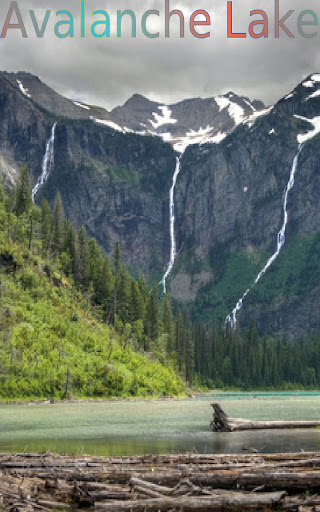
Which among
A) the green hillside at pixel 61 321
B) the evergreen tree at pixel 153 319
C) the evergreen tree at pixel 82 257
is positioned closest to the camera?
the green hillside at pixel 61 321

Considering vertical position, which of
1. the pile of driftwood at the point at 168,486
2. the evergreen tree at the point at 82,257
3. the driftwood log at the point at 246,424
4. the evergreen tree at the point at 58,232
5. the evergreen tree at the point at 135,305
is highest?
the evergreen tree at the point at 58,232

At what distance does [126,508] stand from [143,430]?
37445mm

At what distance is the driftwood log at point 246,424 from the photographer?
5469 centimetres

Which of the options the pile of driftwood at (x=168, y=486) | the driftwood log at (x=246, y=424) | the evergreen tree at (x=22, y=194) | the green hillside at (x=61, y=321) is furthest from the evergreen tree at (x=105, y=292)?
the pile of driftwood at (x=168, y=486)

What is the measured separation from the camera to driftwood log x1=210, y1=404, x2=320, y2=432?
54688mm

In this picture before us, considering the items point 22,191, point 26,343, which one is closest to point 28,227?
point 22,191

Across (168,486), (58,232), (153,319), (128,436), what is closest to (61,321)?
(58,232)

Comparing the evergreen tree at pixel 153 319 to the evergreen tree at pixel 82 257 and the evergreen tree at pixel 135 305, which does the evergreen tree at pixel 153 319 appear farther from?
the evergreen tree at pixel 82 257

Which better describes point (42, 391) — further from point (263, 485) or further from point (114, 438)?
point (263, 485)

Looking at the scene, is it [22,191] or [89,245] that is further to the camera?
[89,245]

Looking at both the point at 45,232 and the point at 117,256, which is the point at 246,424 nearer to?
the point at 45,232

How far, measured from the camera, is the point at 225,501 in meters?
20.1

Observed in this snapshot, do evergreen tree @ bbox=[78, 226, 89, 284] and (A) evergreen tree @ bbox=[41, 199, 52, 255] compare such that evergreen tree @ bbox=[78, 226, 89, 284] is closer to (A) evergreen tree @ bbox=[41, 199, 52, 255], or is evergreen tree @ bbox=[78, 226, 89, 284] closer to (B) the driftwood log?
(A) evergreen tree @ bbox=[41, 199, 52, 255]

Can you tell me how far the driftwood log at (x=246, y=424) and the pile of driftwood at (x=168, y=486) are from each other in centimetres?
2926
